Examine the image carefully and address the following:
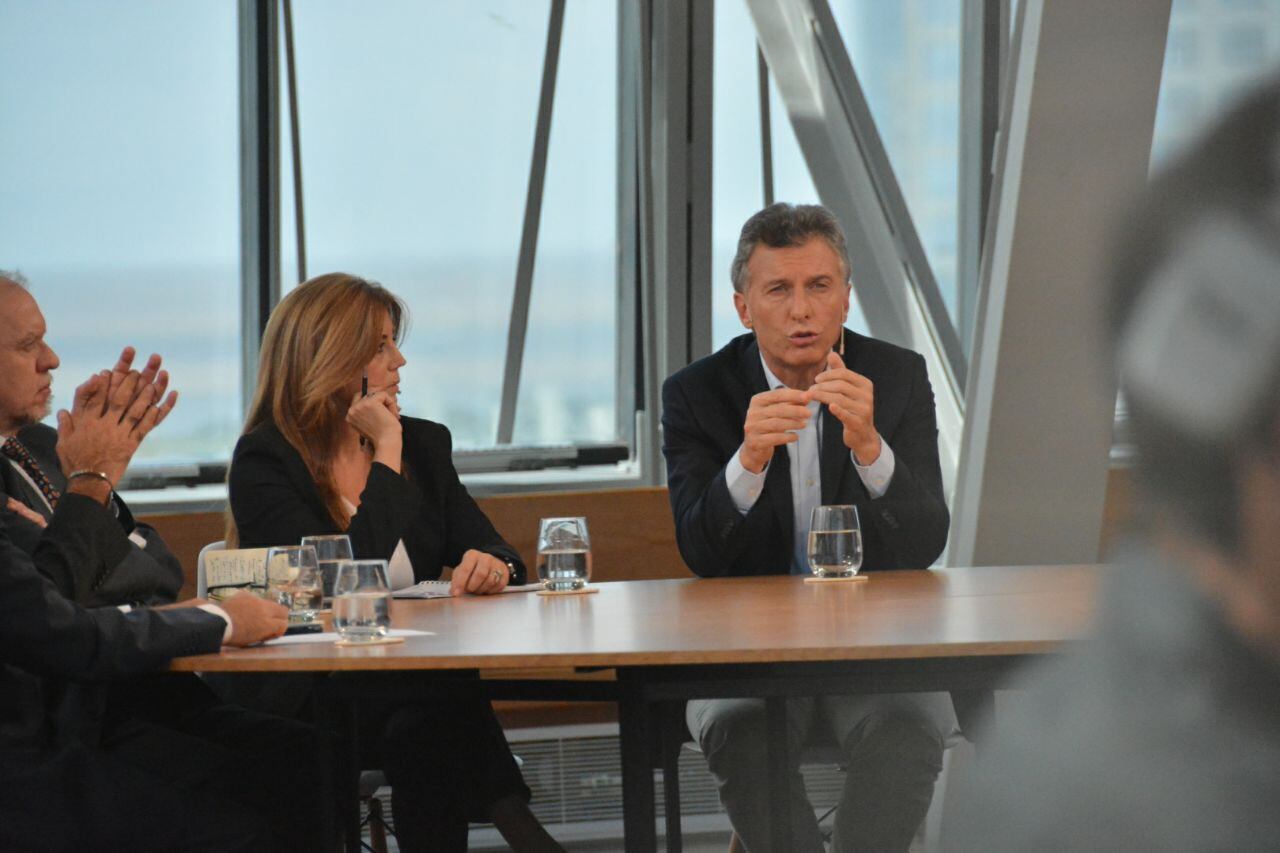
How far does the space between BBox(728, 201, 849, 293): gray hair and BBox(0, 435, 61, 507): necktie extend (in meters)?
1.38

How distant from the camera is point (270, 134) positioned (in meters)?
4.89

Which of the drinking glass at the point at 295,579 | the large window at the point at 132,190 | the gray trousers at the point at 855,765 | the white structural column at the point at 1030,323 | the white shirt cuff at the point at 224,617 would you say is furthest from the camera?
the large window at the point at 132,190

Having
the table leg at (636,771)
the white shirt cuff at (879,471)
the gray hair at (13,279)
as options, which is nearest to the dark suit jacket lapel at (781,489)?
the white shirt cuff at (879,471)

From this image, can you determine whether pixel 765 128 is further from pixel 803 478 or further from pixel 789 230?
pixel 803 478

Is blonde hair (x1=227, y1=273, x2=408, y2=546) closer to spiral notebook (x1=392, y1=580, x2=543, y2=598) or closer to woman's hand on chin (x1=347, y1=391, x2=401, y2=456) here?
woman's hand on chin (x1=347, y1=391, x2=401, y2=456)

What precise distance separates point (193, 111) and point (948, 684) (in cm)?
403

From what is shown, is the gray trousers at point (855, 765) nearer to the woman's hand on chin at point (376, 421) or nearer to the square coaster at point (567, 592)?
the square coaster at point (567, 592)

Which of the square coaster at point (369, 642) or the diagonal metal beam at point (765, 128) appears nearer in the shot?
the square coaster at point (369, 642)

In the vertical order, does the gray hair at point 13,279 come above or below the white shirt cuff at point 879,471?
above

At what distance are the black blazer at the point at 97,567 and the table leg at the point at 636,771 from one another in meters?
0.88

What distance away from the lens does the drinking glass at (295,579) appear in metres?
2.00

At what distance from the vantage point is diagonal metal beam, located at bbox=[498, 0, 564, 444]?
513 cm

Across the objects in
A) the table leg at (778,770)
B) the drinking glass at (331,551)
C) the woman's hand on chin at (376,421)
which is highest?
the woman's hand on chin at (376,421)

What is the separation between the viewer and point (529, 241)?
5.18 meters
